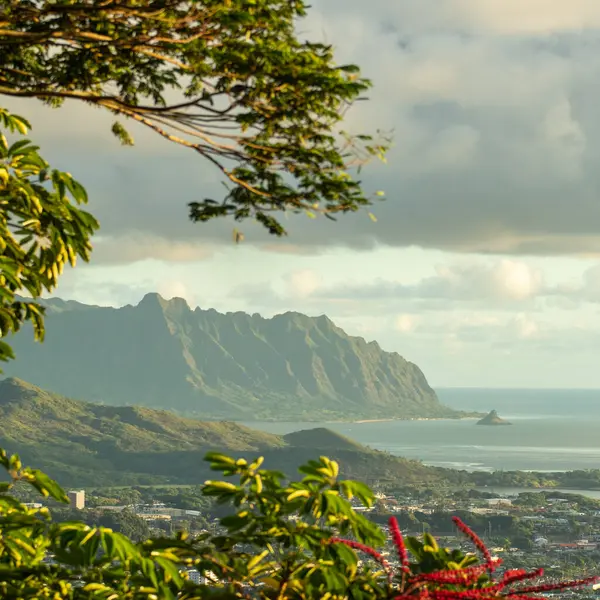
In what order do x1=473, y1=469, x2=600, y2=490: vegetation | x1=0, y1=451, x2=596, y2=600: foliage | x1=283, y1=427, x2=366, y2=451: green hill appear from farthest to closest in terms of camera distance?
x1=283, y1=427, x2=366, y2=451: green hill < x1=473, y1=469, x2=600, y2=490: vegetation < x1=0, y1=451, x2=596, y2=600: foliage

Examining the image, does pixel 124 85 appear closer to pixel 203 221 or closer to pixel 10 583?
pixel 203 221

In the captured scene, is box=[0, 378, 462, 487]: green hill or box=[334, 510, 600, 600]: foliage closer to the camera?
box=[334, 510, 600, 600]: foliage

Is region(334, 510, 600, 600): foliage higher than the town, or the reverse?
region(334, 510, 600, 600): foliage

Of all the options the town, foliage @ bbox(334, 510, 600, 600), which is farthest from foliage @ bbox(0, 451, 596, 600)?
the town

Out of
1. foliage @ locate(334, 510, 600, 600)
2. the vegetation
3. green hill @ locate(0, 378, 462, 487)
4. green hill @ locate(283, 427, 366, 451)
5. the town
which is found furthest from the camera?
green hill @ locate(283, 427, 366, 451)

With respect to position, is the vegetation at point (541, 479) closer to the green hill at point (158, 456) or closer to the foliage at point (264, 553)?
the green hill at point (158, 456)

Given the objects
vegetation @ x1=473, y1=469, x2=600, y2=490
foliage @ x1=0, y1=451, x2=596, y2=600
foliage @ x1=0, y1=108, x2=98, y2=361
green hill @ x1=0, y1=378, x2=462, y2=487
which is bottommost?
green hill @ x1=0, y1=378, x2=462, y2=487

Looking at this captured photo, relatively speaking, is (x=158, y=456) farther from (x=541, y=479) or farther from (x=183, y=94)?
(x=183, y=94)

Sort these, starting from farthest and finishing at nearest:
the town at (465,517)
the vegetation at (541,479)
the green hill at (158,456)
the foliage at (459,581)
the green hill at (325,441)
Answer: the green hill at (325,441) → the green hill at (158,456) → the vegetation at (541,479) → the town at (465,517) → the foliage at (459,581)

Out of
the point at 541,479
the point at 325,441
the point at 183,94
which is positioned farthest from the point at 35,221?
the point at 325,441

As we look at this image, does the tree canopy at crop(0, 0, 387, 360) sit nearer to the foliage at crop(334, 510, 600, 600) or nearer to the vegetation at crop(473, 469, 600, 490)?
the foliage at crop(334, 510, 600, 600)

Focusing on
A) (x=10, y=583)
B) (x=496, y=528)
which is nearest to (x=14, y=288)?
(x=10, y=583)

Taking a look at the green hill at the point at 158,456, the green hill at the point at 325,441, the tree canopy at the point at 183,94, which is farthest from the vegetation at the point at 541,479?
the tree canopy at the point at 183,94

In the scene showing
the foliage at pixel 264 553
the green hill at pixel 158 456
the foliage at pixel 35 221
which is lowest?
the green hill at pixel 158 456
